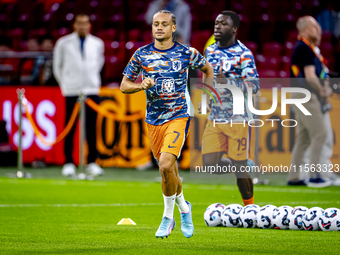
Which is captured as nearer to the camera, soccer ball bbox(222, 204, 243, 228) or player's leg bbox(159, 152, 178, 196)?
player's leg bbox(159, 152, 178, 196)

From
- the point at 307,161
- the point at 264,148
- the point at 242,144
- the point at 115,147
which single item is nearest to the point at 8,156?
the point at 115,147

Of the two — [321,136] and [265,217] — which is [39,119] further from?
[265,217]

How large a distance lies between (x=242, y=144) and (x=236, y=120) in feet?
0.94

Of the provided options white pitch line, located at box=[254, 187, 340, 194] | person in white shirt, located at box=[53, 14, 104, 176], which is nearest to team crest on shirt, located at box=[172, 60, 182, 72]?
white pitch line, located at box=[254, 187, 340, 194]

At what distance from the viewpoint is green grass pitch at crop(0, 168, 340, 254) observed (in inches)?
218

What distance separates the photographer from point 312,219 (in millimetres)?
6602

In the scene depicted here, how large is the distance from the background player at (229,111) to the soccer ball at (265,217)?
27.9 inches

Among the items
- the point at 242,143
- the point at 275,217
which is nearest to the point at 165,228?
the point at 275,217

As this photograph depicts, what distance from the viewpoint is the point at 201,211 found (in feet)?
27.0

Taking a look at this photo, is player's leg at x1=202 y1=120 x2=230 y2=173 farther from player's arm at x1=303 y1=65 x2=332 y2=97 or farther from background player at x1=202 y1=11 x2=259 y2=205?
player's arm at x1=303 y1=65 x2=332 y2=97

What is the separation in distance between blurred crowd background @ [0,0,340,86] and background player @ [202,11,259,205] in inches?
273

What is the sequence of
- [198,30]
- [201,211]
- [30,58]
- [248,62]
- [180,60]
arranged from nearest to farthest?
[180,60] → [248,62] → [201,211] → [30,58] → [198,30]

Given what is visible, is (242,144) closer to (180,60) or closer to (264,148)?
(180,60)

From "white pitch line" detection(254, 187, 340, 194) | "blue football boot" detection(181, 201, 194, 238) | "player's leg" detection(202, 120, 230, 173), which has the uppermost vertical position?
"player's leg" detection(202, 120, 230, 173)
